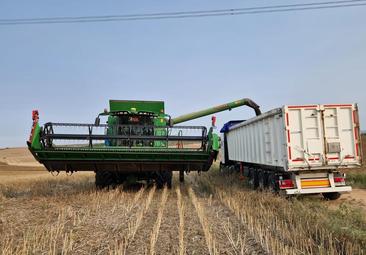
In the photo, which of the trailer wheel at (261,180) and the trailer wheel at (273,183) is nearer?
the trailer wheel at (273,183)

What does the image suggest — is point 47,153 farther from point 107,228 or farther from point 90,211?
point 107,228

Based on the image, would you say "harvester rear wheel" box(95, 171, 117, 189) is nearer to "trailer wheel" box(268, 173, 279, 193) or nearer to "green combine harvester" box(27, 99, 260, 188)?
"green combine harvester" box(27, 99, 260, 188)

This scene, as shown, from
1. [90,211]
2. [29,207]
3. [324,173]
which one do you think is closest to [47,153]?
[29,207]

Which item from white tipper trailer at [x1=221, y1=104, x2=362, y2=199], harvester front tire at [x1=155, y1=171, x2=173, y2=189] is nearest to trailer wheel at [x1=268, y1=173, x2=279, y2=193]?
white tipper trailer at [x1=221, y1=104, x2=362, y2=199]

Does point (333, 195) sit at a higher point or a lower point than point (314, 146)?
lower

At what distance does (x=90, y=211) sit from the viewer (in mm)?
7711

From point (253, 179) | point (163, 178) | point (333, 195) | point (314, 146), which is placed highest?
point (314, 146)

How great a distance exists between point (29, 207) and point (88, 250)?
422 cm

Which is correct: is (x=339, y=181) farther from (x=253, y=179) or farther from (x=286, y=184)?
(x=253, y=179)

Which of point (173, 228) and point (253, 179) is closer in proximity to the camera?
point (173, 228)

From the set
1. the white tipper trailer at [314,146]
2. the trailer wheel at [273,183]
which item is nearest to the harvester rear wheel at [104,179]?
the trailer wheel at [273,183]

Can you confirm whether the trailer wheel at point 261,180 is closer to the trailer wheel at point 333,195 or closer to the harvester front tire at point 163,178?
the trailer wheel at point 333,195

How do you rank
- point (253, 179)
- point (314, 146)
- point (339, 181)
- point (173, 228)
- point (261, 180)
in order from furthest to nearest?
point (253, 179)
point (261, 180)
point (339, 181)
point (314, 146)
point (173, 228)

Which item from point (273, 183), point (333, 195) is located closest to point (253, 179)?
point (273, 183)
